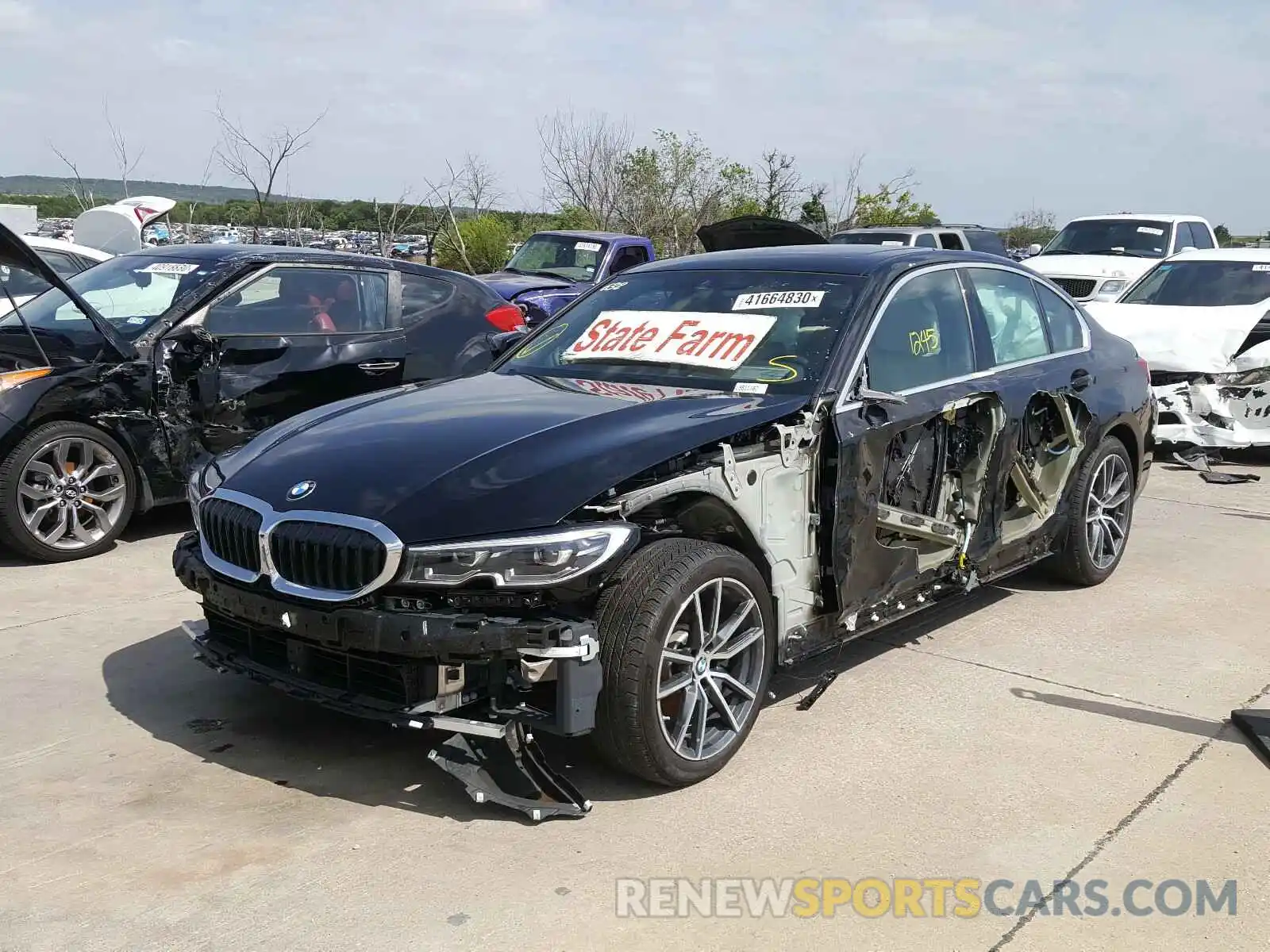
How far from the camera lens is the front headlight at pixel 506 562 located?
3537 mm

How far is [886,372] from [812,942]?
235 centimetres

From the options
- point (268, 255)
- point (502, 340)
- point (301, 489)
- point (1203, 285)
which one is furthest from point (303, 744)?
point (1203, 285)

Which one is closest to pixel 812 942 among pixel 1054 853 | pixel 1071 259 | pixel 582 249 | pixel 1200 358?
pixel 1054 853

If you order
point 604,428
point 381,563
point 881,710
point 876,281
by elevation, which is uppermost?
point 876,281

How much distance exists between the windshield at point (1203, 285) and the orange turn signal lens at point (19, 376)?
9.50m

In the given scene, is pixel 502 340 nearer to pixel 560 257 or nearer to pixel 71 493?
pixel 71 493

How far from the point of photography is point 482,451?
3.90 meters

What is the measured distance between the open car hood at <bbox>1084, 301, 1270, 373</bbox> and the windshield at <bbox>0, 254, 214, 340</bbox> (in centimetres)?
719

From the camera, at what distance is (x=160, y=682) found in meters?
4.88

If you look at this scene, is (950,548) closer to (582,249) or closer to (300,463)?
(300,463)

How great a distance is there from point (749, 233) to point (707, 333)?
8.45 metres

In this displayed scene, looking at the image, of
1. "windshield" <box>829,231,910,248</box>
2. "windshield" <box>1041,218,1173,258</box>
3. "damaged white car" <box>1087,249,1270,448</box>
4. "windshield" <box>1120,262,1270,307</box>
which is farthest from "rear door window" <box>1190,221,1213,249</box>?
"damaged white car" <box>1087,249,1270,448</box>

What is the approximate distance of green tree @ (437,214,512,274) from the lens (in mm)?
22781

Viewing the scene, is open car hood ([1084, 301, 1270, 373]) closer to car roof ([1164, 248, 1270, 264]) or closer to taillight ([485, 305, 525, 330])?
car roof ([1164, 248, 1270, 264])
